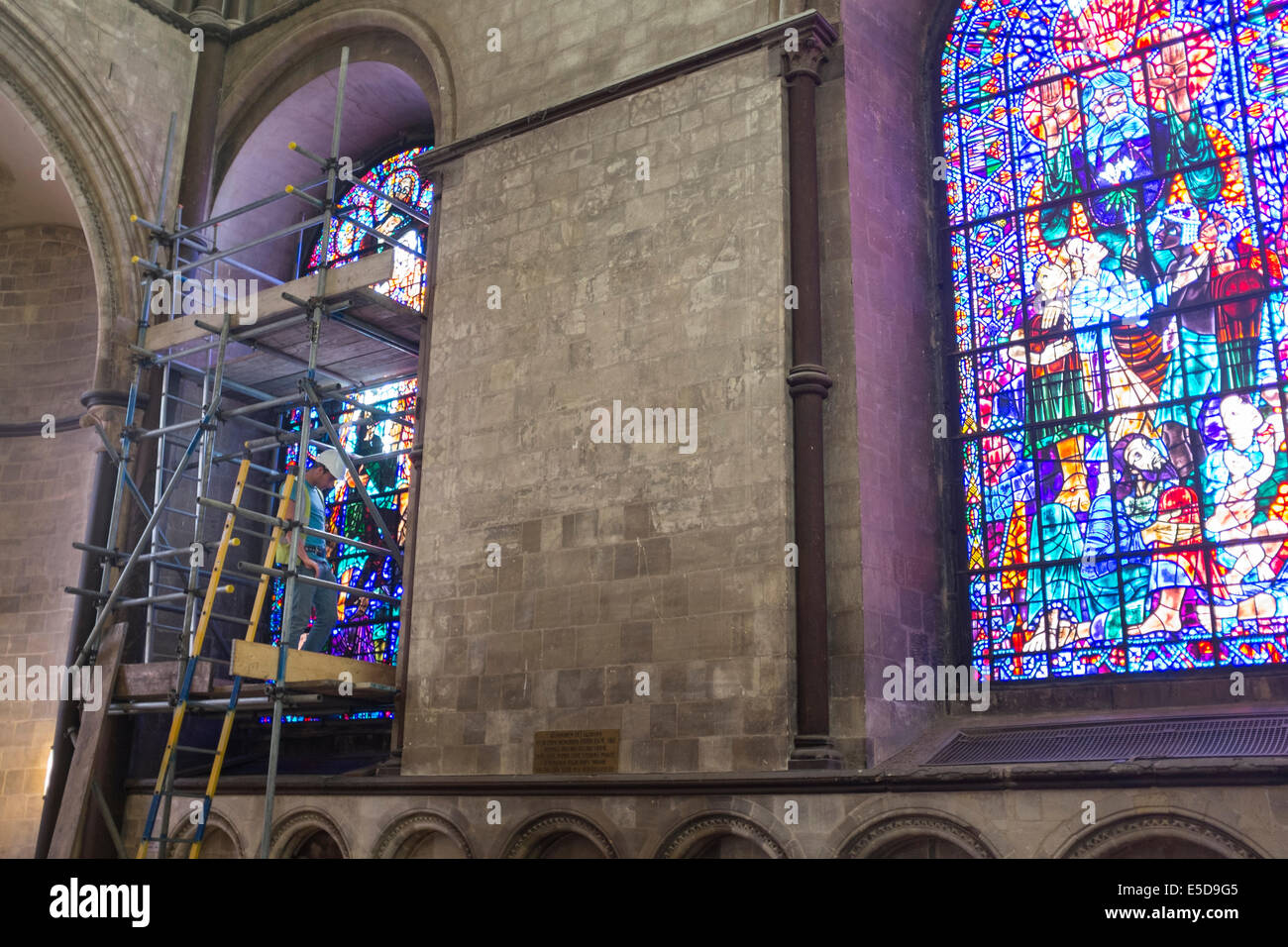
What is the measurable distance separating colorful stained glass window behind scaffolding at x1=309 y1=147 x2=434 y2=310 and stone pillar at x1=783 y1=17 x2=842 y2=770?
464cm

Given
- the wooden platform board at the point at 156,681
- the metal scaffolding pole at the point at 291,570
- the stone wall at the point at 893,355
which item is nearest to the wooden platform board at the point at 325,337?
the metal scaffolding pole at the point at 291,570

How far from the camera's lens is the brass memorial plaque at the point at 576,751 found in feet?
25.5

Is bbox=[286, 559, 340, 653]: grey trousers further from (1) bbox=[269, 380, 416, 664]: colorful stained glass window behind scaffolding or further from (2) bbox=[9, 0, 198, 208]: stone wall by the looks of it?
(2) bbox=[9, 0, 198, 208]: stone wall

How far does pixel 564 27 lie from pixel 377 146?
3691mm

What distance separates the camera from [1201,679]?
7098 mm

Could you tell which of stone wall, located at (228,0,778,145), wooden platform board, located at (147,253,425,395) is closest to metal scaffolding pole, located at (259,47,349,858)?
wooden platform board, located at (147,253,425,395)

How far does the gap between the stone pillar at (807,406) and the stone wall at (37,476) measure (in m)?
7.25

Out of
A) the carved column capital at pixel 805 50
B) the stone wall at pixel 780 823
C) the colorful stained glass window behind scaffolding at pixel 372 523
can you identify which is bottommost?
the stone wall at pixel 780 823

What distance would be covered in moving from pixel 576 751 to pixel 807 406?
261cm

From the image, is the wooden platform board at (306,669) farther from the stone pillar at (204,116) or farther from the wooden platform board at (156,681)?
the stone pillar at (204,116)

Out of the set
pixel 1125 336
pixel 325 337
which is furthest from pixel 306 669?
pixel 1125 336

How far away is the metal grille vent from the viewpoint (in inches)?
240

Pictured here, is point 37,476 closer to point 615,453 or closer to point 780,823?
point 615,453

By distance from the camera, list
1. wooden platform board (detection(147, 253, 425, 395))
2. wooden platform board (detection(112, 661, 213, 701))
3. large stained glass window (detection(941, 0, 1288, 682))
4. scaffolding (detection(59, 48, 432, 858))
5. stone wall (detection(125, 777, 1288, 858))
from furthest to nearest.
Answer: wooden platform board (detection(147, 253, 425, 395)), wooden platform board (detection(112, 661, 213, 701)), scaffolding (detection(59, 48, 432, 858)), large stained glass window (detection(941, 0, 1288, 682)), stone wall (detection(125, 777, 1288, 858))
